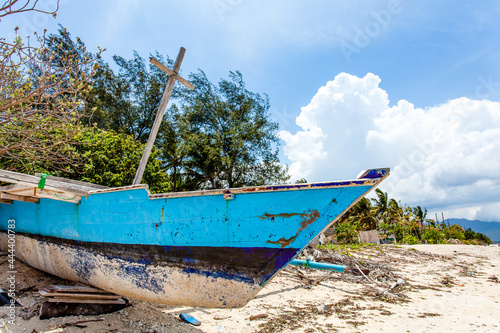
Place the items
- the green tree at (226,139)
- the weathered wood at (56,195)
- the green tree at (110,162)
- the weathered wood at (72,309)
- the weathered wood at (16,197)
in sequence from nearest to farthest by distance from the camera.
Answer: the weathered wood at (72,309)
the weathered wood at (56,195)
the weathered wood at (16,197)
the green tree at (110,162)
the green tree at (226,139)

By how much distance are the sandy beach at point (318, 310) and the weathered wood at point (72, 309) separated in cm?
7

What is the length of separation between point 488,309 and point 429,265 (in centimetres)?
613

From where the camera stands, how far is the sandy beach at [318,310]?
3.89 meters

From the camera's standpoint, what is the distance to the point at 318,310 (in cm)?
491

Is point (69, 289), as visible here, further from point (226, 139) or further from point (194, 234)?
point (226, 139)

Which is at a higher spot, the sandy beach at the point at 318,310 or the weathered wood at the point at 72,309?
the weathered wood at the point at 72,309

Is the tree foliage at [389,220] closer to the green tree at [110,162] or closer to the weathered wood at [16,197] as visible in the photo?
the green tree at [110,162]

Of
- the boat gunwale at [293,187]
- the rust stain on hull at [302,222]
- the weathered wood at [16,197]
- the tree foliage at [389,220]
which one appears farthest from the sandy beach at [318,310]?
the tree foliage at [389,220]

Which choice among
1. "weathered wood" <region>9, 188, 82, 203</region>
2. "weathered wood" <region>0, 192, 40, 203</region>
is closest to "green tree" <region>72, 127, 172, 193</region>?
"weathered wood" <region>0, 192, 40, 203</region>

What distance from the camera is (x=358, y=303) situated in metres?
5.37

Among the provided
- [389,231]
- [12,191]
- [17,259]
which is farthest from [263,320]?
[389,231]

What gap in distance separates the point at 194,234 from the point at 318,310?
2988 mm

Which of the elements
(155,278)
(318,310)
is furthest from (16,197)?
(318,310)

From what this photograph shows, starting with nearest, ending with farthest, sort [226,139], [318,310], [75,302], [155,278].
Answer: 1. [155,278]
2. [75,302]
3. [318,310]
4. [226,139]
